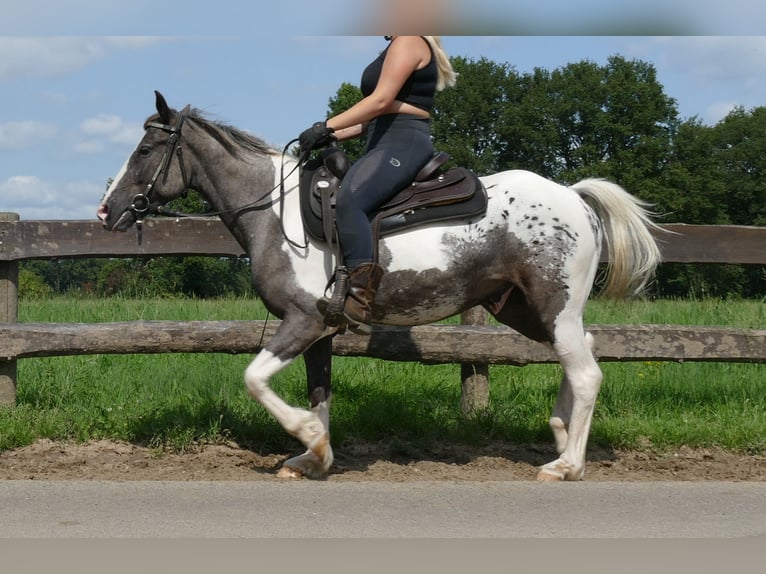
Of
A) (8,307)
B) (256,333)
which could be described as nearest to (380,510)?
(256,333)

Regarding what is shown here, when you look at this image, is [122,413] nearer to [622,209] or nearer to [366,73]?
[366,73]

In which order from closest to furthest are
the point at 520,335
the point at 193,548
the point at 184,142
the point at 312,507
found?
the point at 193,548 < the point at 312,507 < the point at 184,142 < the point at 520,335

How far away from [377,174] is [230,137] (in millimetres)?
1190

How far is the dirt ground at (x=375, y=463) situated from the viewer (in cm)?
593

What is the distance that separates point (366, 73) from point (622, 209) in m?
2.07

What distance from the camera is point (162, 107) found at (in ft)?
19.7

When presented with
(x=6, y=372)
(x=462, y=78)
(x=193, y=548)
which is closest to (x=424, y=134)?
(x=193, y=548)

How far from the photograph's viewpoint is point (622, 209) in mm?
6398

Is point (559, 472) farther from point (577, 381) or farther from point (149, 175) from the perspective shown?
point (149, 175)

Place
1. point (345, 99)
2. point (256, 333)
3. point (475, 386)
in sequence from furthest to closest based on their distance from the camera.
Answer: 1. point (345, 99)
2. point (475, 386)
3. point (256, 333)

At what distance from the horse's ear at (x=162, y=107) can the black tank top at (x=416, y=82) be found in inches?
52.2

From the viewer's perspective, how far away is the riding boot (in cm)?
555

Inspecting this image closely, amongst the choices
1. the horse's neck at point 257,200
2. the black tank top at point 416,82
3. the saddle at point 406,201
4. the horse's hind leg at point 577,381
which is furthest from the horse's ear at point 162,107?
the horse's hind leg at point 577,381

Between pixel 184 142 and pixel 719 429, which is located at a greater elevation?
pixel 184 142
